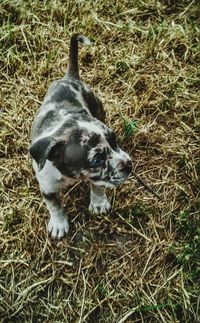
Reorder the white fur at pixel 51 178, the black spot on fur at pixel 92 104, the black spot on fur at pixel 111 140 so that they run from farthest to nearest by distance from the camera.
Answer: the black spot on fur at pixel 92 104 < the white fur at pixel 51 178 < the black spot on fur at pixel 111 140

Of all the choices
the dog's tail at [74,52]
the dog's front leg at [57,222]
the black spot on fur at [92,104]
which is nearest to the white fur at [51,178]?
the dog's front leg at [57,222]

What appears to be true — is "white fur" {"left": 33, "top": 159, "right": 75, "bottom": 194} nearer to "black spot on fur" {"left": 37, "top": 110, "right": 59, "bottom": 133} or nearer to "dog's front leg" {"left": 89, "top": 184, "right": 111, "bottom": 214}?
"black spot on fur" {"left": 37, "top": 110, "right": 59, "bottom": 133}

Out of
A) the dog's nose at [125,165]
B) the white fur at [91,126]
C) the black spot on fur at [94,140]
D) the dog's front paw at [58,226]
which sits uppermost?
the white fur at [91,126]

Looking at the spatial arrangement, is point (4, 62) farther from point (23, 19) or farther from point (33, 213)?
point (33, 213)

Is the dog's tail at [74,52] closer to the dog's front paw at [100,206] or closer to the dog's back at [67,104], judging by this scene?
the dog's back at [67,104]

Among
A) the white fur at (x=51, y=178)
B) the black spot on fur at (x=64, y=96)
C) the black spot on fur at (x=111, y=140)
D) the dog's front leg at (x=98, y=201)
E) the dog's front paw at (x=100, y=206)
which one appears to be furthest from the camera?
the dog's front paw at (x=100, y=206)

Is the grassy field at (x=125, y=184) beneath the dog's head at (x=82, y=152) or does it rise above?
beneath
